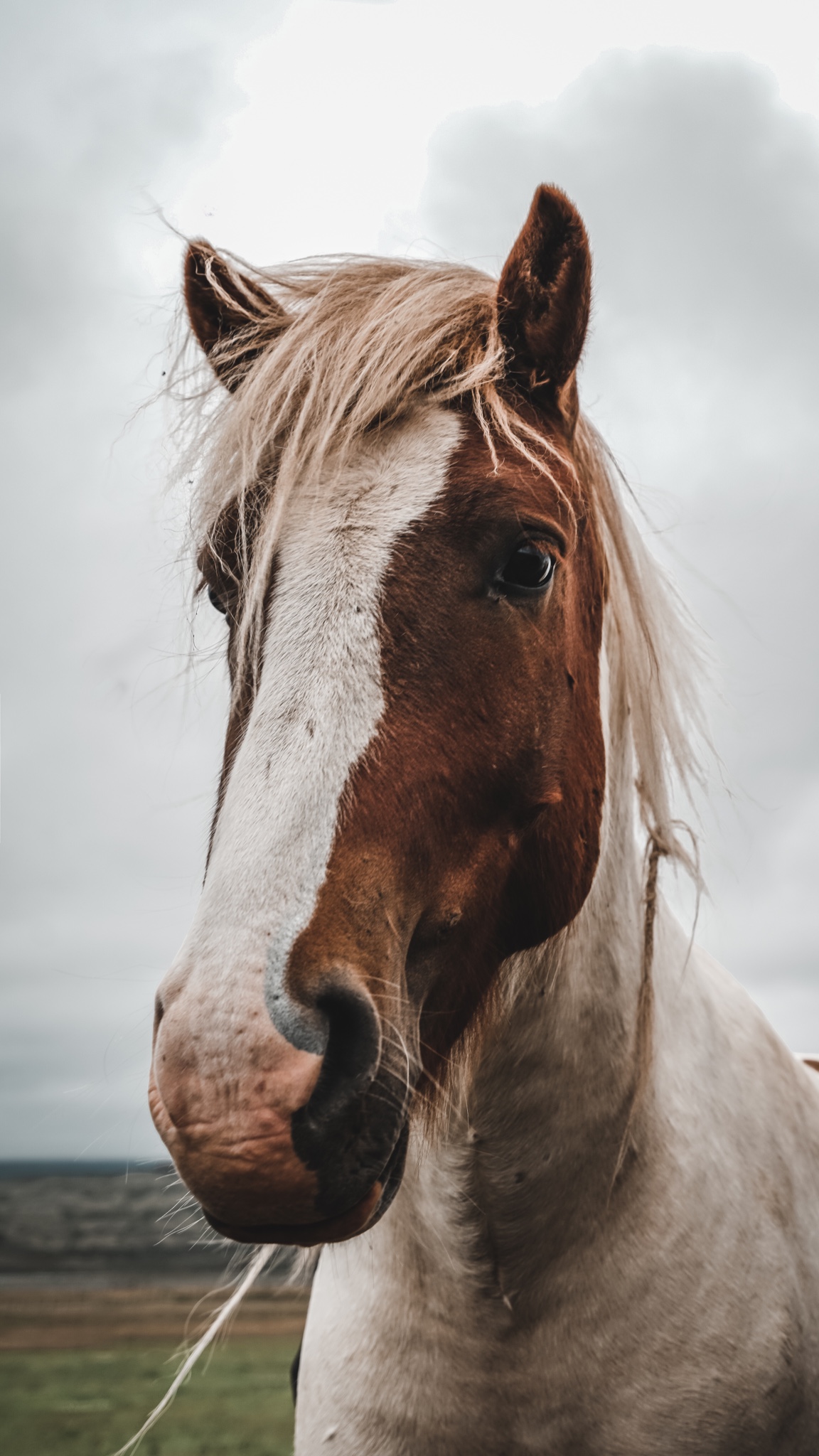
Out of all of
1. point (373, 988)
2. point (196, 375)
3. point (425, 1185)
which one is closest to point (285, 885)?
point (373, 988)

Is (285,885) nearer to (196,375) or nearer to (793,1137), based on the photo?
(196,375)

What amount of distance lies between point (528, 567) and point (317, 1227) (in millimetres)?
1037

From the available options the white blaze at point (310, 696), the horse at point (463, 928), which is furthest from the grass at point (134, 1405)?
the white blaze at point (310, 696)

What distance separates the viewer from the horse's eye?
157 centimetres

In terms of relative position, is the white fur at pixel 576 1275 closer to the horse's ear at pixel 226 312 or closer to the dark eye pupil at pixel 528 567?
the dark eye pupil at pixel 528 567

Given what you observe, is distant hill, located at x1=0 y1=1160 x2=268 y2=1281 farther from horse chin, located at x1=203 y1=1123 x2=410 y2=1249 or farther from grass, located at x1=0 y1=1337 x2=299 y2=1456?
horse chin, located at x1=203 y1=1123 x2=410 y2=1249

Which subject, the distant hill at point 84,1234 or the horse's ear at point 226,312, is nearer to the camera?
the horse's ear at point 226,312

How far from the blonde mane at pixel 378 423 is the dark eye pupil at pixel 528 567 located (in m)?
0.18

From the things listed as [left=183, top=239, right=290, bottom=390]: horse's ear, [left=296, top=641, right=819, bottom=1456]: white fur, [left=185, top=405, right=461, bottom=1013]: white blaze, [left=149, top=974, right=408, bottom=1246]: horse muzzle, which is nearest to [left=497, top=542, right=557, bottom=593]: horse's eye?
[left=185, top=405, right=461, bottom=1013]: white blaze

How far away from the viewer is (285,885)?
3.85ft

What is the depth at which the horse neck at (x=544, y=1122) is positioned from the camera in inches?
72.9

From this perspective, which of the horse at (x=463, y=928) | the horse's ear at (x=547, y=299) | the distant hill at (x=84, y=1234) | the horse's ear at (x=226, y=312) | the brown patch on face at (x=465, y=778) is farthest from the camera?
the distant hill at (x=84, y=1234)

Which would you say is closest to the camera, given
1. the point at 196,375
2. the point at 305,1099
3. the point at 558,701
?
the point at 305,1099

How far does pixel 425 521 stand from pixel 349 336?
505 mm
